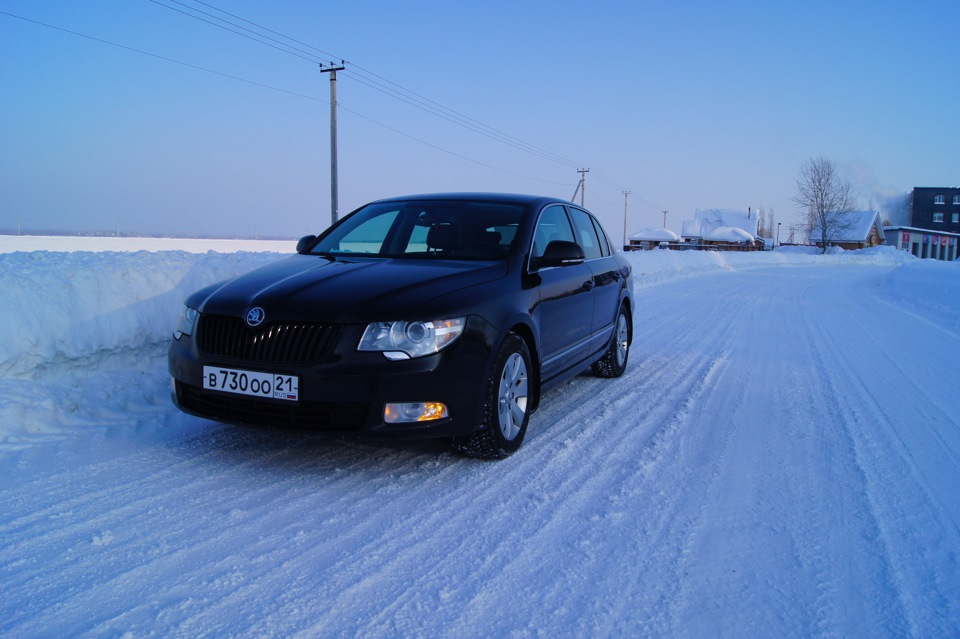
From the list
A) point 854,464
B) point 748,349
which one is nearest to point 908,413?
point 854,464

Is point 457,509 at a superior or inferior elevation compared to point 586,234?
inferior

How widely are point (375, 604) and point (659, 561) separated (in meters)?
1.13

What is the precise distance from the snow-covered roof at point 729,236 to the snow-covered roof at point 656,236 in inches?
161

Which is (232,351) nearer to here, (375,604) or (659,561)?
(375,604)

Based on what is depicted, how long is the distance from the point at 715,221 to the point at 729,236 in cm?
1451

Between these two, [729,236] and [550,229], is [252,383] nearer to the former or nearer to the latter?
[550,229]

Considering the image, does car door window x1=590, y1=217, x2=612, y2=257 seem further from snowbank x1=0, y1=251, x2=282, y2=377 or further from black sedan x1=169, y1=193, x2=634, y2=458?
snowbank x1=0, y1=251, x2=282, y2=377

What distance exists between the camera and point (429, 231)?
4590 millimetres

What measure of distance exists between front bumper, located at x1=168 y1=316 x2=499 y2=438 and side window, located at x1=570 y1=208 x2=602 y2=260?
234 cm

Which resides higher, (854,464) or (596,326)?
(596,326)

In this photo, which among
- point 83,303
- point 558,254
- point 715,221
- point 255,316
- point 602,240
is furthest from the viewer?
point 715,221

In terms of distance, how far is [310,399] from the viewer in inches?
125

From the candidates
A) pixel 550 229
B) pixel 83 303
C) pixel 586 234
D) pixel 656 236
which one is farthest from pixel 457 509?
pixel 656 236

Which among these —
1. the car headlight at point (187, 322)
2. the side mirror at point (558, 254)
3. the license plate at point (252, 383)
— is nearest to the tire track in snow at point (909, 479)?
the side mirror at point (558, 254)
